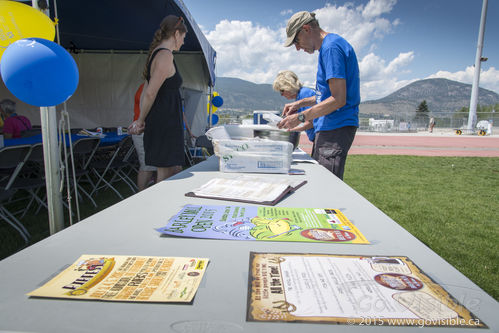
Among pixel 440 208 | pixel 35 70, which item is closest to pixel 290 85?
pixel 35 70

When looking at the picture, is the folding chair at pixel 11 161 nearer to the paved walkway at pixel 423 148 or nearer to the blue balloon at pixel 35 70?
the blue balloon at pixel 35 70

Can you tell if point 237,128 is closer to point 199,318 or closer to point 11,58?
point 11,58

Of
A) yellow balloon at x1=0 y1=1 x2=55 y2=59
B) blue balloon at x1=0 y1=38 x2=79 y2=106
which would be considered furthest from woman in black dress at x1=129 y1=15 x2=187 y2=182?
yellow balloon at x1=0 y1=1 x2=55 y2=59

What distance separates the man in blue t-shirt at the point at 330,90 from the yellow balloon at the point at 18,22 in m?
1.75

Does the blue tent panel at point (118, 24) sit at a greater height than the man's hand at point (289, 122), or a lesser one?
greater

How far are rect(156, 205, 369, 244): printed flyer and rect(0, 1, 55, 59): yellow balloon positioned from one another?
2059 millimetres

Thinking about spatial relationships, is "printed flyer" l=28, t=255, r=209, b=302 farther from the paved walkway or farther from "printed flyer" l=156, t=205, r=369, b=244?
the paved walkway

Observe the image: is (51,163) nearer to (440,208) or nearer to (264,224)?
(264,224)

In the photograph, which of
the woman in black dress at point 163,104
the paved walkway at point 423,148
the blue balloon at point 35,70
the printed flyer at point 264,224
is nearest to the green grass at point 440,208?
the woman in black dress at point 163,104

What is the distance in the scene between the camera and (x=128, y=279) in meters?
0.50

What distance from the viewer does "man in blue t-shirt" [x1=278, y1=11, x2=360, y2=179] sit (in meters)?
1.56

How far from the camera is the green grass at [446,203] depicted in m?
2.47

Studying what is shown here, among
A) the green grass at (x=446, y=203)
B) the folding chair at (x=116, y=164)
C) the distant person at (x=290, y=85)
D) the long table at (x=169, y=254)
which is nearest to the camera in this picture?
the long table at (x=169, y=254)

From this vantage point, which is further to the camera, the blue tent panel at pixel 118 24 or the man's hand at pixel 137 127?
the blue tent panel at pixel 118 24
